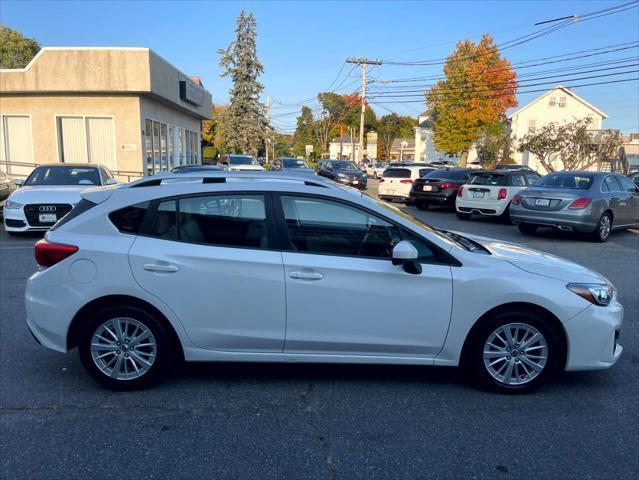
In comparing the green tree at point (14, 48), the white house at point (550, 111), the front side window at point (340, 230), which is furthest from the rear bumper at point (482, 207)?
the green tree at point (14, 48)

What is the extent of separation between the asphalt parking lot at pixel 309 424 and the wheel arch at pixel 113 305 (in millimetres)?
446

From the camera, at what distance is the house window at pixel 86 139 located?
1941 centimetres

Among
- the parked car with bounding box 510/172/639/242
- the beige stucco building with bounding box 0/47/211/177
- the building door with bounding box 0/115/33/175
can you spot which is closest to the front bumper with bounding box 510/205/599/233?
the parked car with bounding box 510/172/639/242

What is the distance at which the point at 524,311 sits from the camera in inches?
152

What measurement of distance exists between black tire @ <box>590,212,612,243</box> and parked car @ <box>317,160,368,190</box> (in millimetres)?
17735

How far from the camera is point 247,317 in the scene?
382 centimetres

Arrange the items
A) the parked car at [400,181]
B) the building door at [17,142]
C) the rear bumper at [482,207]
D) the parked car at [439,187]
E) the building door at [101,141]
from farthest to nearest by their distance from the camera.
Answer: the parked car at [400,181]
the building door at [101,141]
the building door at [17,142]
the parked car at [439,187]
the rear bumper at [482,207]

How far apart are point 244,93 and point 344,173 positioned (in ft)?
73.8

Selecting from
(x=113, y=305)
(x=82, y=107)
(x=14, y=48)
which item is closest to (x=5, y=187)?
(x=82, y=107)

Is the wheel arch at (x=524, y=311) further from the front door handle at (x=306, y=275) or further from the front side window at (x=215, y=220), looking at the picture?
the front side window at (x=215, y=220)

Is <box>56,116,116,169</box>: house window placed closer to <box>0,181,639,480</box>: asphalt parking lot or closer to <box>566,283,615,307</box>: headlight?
<box>0,181,639,480</box>: asphalt parking lot

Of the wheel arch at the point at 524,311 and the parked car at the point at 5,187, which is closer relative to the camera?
the wheel arch at the point at 524,311

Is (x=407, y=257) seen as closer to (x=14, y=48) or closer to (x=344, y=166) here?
(x=344, y=166)

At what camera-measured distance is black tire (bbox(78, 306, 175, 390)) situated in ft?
12.6
